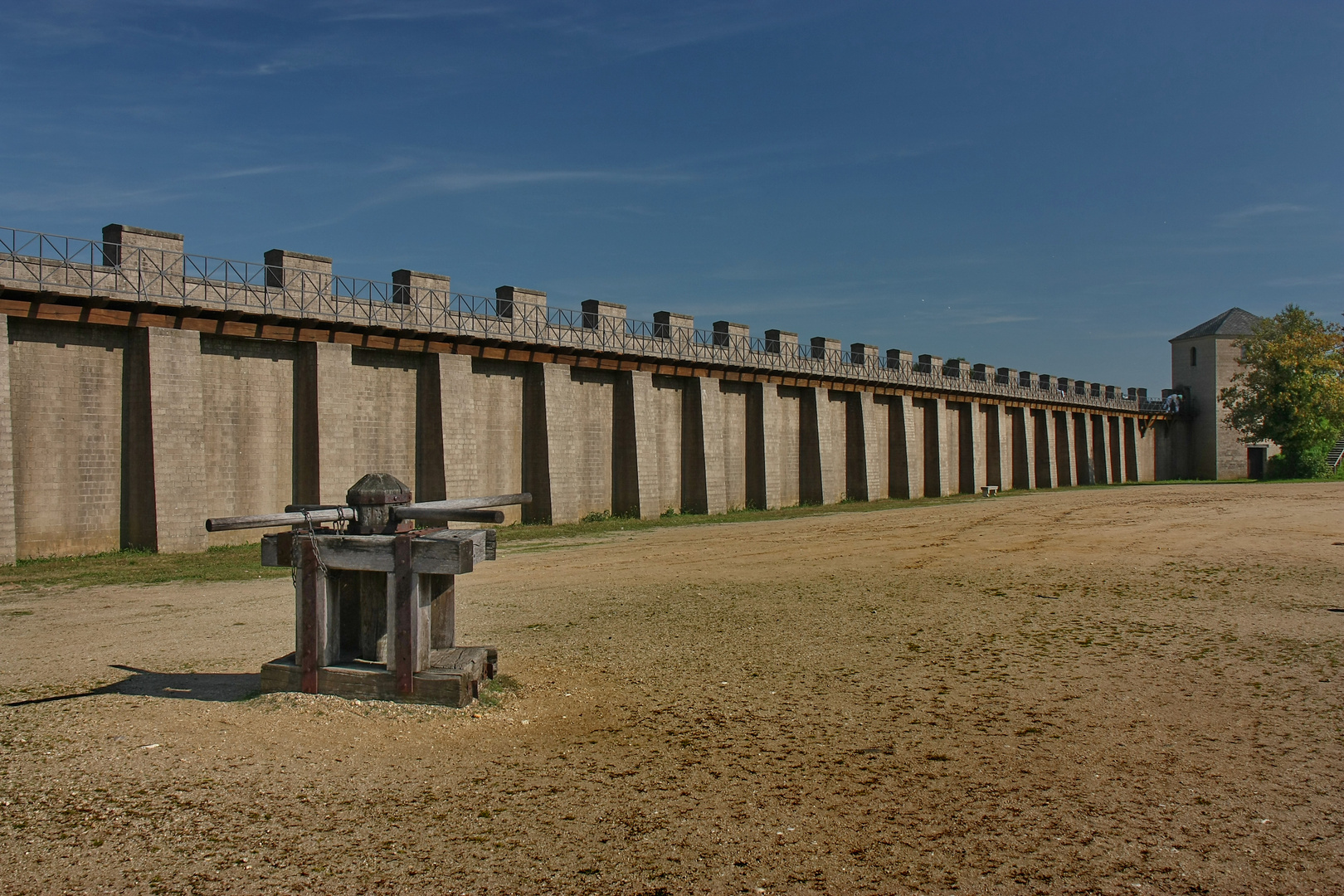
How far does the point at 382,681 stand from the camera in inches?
273

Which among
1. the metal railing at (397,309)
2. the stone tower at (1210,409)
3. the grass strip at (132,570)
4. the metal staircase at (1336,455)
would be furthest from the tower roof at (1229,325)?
the grass strip at (132,570)

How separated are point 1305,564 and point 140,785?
17236 millimetres

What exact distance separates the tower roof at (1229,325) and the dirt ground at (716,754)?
2354 inches

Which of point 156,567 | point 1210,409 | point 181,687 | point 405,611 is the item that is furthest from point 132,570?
point 1210,409

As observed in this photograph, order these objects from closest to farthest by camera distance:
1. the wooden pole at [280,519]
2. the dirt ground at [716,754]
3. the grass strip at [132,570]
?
→ the dirt ground at [716,754]
the wooden pole at [280,519]
the grass strip at [132,570]

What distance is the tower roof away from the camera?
203 feet

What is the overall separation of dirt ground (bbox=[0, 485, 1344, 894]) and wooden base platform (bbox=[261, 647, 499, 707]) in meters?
0.14

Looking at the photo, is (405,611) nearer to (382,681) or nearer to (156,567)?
(382,681)

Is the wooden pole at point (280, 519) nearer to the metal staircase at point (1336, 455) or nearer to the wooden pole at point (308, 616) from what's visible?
the wooden pole at point (308, 616)

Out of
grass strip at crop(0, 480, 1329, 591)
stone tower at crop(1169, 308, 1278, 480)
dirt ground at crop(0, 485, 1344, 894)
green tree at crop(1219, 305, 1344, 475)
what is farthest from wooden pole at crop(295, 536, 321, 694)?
stone tower at crop(1169, 308, 1278, 480)

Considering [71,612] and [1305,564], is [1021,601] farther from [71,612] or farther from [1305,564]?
[71,612]

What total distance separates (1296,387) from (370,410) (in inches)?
1932

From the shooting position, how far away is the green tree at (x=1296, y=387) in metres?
46.7

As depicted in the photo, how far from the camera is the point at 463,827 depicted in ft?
15.8
